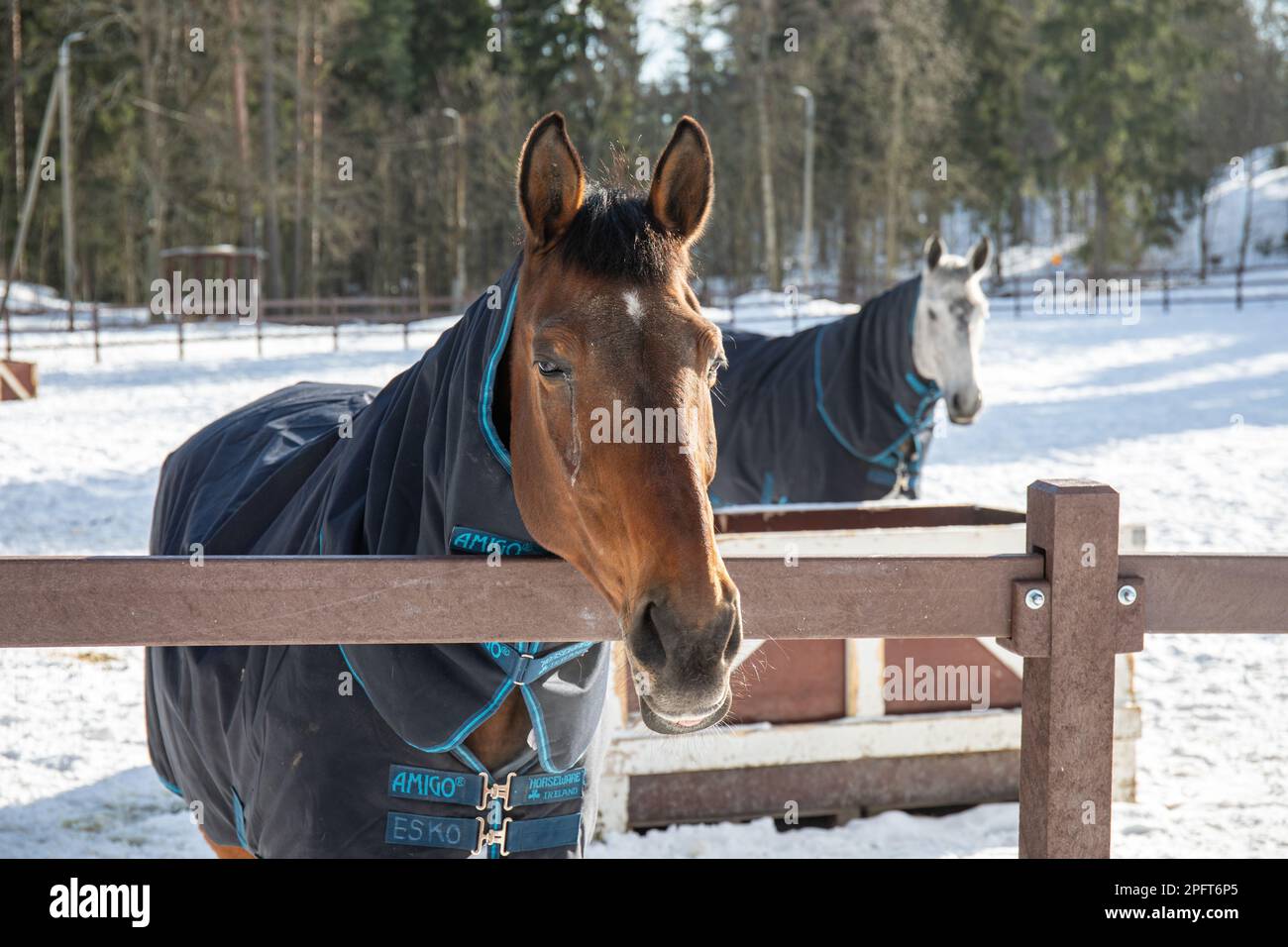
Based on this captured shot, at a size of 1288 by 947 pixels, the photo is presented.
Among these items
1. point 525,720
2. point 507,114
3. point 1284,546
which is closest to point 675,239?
point 525,720

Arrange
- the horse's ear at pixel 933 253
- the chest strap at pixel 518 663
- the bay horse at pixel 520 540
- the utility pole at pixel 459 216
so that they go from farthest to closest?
the utility pole at pixel 459 216, the horse's ear at pixel 933 253, the chest strap at pixel 518 663, the bay horse at pixel 520 540

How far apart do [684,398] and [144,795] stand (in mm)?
3931

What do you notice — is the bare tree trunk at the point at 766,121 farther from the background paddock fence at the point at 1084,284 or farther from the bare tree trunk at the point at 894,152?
the bare tree trunk at the point at 894,152

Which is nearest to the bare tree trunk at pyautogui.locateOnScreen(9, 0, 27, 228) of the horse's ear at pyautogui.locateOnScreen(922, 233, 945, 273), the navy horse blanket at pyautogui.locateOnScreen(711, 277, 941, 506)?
the navy horse blanket at pyautogui.locateOnScreen(711, 277, 941, 506)

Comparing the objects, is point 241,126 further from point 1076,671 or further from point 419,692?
point 1076,671

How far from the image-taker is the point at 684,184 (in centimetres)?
195

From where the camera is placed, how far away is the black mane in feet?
5.82

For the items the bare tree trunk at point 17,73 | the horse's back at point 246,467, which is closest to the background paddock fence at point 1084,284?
the bare tree trunk at point 17,73

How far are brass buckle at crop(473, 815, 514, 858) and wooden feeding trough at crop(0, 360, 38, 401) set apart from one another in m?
14.3

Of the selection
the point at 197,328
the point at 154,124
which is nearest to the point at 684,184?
the point at 197,328

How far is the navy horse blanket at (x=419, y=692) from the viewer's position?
79.0 inches

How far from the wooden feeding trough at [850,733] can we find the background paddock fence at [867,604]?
211cm

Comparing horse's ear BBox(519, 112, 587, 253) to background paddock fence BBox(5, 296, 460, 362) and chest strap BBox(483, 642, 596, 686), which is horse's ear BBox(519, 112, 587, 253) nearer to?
chest strap BBox(483, 642, 596, 686)

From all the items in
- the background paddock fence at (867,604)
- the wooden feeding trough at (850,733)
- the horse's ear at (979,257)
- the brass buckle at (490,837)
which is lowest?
the wooden feeding trough at (850,733)
